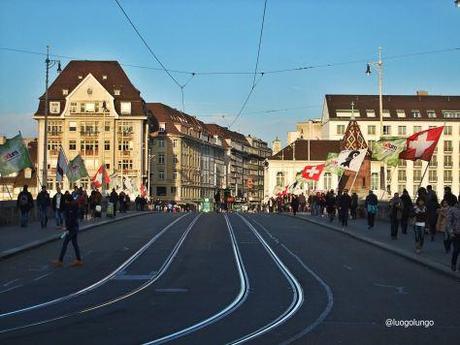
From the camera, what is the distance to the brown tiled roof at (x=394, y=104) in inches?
5217

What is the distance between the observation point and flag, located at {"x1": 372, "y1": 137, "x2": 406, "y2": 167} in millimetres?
38438

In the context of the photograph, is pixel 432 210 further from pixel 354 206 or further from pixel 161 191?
pixel 161 191

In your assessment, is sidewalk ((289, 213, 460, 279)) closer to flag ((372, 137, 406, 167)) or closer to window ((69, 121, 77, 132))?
flag ((372, 137, 406, 167))

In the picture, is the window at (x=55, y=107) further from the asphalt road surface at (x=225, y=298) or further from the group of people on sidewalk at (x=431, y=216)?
the asphalt road surface at (x=225, y=298)

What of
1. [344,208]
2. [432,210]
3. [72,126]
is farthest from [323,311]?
[72,126]

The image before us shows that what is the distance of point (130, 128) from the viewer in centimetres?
11506

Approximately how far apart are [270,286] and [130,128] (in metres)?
101

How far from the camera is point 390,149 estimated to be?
38.8 metres

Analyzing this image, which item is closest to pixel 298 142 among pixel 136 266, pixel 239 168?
pixel 239 168

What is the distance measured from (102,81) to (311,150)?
119 feet

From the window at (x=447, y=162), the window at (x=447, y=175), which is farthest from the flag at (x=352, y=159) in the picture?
the window at (x=447, y=162)

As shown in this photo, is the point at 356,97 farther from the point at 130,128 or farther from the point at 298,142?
the point at 130,128

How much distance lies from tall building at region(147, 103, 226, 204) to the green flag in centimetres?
9720

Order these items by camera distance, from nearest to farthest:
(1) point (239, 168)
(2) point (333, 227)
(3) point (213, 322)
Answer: (3) point (213, 322) → (2) point (333, 227) → (1) point (239, 168)
